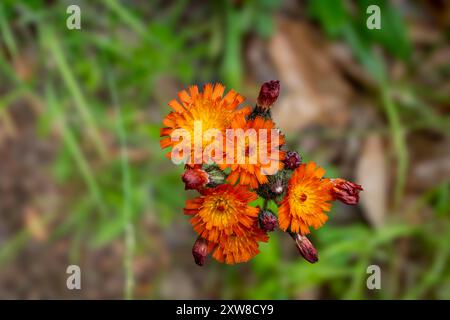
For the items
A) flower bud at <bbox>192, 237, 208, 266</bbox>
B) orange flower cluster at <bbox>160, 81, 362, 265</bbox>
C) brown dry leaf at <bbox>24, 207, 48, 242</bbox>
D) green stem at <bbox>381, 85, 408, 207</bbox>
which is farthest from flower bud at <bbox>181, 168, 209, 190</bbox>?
brown dry leaf at <bbox>24, 207, 48, 242</bbox>

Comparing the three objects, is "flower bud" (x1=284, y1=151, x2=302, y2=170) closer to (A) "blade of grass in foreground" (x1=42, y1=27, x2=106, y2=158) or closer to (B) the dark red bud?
(B) the dark red bud

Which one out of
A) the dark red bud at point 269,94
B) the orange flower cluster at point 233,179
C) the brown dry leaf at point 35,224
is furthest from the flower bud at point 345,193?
the brown dry leaf at point 35,224

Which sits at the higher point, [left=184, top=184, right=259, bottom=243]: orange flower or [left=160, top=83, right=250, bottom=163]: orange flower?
[left=160, top=83, right=250, bottom=163]: orange flower

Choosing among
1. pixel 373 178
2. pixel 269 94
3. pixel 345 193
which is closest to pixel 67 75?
pixel 269 94

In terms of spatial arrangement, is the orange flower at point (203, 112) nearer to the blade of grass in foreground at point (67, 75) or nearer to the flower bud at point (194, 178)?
the flower bud at point (194, 178)
